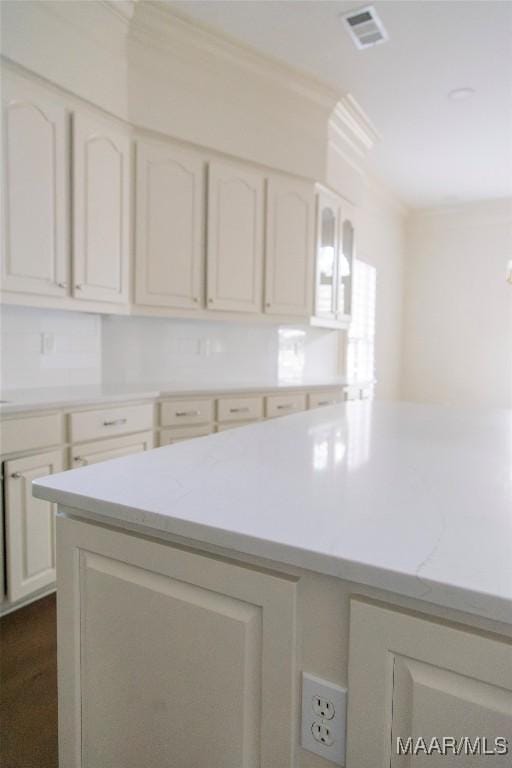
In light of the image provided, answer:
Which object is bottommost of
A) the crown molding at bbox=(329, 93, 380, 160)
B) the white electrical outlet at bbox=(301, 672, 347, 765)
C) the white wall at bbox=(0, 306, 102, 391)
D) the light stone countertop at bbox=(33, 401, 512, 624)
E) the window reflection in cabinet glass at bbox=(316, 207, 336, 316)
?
the white electrical outlet at bbox=(301, 672, 347, 765)

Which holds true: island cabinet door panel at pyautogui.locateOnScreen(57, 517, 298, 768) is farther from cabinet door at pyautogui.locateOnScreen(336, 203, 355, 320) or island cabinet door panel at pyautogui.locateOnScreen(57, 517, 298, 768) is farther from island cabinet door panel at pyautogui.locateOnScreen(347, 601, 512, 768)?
cabinet door at pyautogui.locateOnScreen(336, 203, 355, 320)

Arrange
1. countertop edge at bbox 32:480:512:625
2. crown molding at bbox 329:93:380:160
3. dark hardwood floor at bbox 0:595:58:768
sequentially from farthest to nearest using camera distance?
1. crown molding at bbox 329:93:380:160
2. dark hardwood floor at bbox 0:595:58:768
3. countertop edge at bbox 32:480:512:625

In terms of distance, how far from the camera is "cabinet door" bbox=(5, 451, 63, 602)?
6.42ft

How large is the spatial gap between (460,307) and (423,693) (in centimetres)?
604

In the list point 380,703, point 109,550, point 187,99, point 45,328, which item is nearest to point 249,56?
point 187,99

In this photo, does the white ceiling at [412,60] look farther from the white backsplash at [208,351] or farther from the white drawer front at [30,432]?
the white drawer front at [30,432]

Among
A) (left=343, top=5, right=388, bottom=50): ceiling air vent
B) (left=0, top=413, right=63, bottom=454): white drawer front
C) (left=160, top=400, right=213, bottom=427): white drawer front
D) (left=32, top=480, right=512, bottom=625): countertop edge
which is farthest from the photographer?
(left=160, top=400, right=213, bottom=427): white drawer front

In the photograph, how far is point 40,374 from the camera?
263cm

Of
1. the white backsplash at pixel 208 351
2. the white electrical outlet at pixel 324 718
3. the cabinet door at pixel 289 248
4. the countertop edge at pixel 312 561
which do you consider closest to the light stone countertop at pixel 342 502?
the countertop edge at pixel 312 561

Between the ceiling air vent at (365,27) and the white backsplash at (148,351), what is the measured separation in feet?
6.30

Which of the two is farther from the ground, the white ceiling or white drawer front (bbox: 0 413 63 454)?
the white ceiling

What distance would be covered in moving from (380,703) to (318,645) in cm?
9

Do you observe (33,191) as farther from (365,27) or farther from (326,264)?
(326,264)

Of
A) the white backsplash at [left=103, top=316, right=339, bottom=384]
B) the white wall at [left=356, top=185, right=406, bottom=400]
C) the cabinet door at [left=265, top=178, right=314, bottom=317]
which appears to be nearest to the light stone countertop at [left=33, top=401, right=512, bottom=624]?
the white backsplash at [left=103, top=316, right=339, bottom=384]
